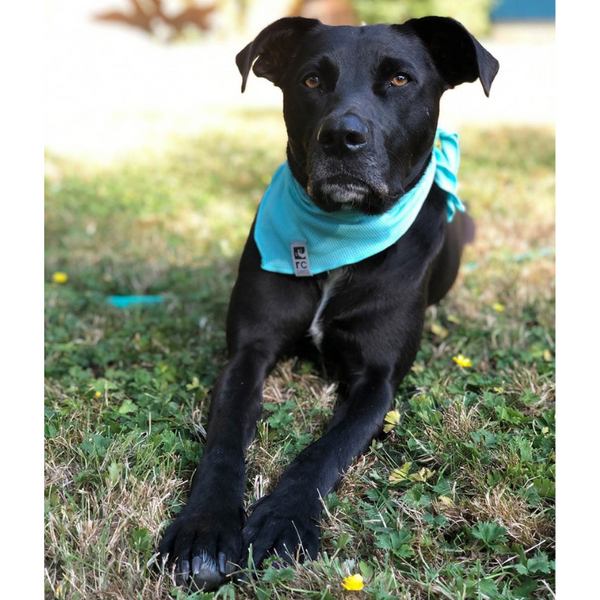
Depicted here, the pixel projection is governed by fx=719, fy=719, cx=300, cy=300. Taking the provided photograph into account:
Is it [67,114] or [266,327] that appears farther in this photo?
[67,114]

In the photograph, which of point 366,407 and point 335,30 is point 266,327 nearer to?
point 366,407

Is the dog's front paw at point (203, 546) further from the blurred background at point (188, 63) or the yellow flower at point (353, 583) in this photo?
the blurred background at point (188, 63)

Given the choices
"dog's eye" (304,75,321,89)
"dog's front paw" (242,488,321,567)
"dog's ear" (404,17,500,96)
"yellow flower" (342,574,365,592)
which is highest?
"dog's ear" (404,17,500,96)

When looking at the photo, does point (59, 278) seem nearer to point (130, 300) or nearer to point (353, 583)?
point (130, 300)

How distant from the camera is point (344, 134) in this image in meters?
2.38

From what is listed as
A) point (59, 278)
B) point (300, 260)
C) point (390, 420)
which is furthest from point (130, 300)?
point (390, 420)

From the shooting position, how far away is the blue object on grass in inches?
152

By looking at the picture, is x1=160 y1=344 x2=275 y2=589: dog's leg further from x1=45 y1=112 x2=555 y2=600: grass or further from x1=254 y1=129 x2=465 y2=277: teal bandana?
x1=254 y1=129 x2=465 y2=277: teal bandana

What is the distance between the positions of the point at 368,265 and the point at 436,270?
0.54 m

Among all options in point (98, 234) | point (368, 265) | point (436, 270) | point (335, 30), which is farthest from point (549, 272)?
point (98, 234)

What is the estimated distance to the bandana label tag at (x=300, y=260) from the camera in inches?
111

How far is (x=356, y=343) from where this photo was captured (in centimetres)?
279

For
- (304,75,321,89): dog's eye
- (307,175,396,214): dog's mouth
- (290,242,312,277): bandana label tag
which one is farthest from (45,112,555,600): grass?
(304,75,321,89): dog's eye
